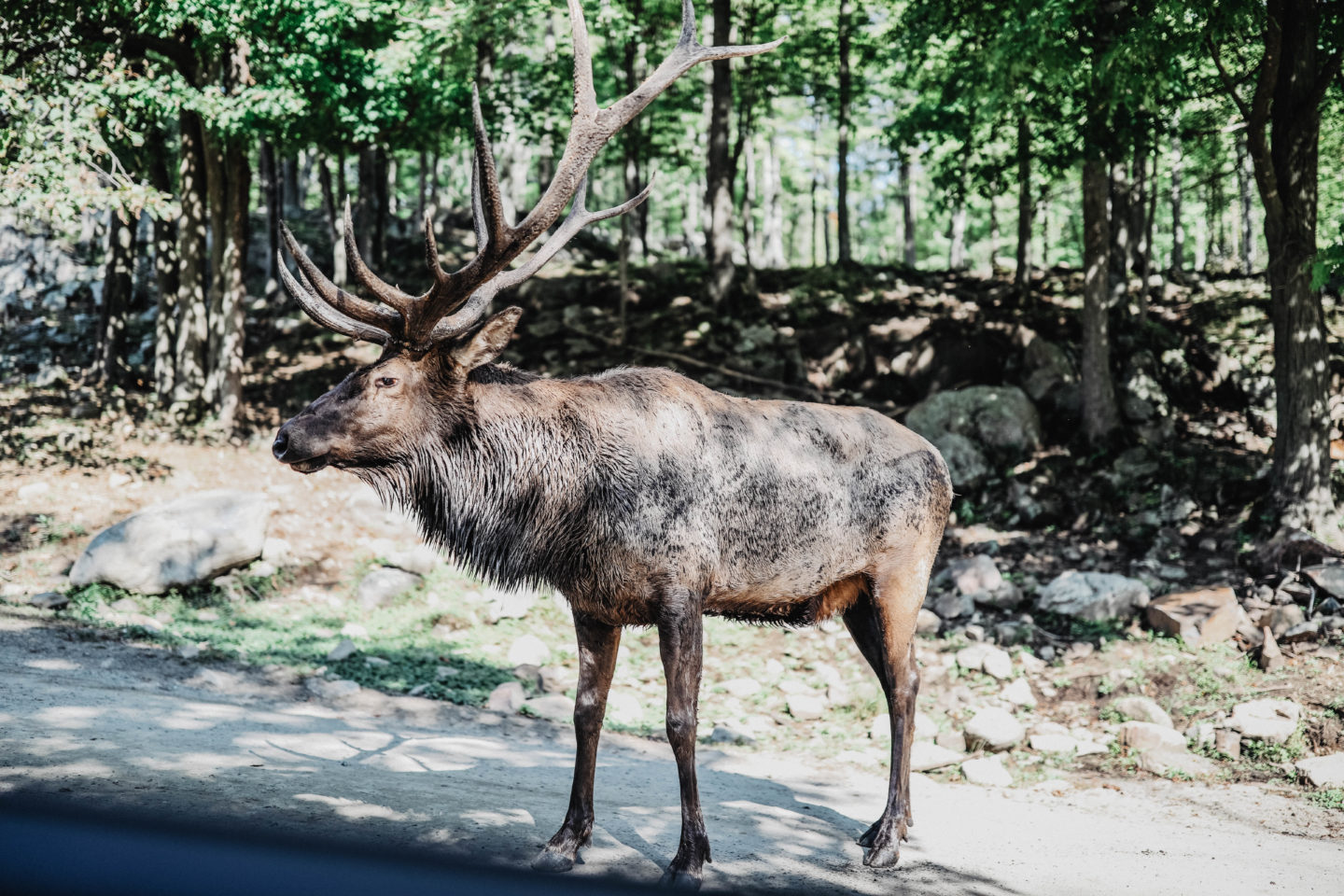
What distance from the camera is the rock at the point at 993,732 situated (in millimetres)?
7945

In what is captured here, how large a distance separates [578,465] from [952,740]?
4925mm

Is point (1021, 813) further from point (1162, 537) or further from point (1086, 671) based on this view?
point (1162, 537)

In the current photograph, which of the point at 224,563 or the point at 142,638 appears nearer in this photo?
the point at 142,638

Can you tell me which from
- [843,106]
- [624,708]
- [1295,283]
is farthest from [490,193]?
[843,106]

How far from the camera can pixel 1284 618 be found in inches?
366

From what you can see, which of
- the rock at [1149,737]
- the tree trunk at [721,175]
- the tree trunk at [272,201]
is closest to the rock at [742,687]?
the rock at [1149,737]

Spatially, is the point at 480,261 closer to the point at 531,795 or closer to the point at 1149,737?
the point at 531,795

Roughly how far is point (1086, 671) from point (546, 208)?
6.99 meters

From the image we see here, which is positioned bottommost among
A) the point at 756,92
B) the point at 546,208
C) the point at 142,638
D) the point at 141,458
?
the point at 142,638

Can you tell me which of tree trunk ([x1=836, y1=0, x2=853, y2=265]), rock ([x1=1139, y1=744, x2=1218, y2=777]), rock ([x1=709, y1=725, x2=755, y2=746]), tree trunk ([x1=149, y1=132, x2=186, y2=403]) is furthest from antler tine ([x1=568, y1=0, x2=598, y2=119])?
tree trunk ([x1=836, y1=0, x2=853, y2=265])

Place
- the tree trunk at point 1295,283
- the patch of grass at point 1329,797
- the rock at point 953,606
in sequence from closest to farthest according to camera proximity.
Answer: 1. the patch of grass at point 1329,797
2. the tree trunk at point 1295,283
3. the rock at point 953,606

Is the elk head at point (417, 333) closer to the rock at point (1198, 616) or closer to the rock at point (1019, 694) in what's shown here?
the rock at point (1019, 694)

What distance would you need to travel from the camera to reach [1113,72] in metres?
11.5

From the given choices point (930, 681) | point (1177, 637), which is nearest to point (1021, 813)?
point (930, 681)
